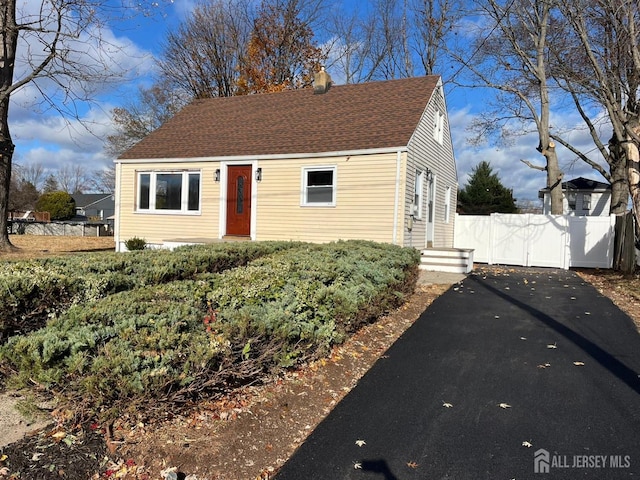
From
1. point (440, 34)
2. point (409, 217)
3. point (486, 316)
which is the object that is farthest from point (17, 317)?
point (440, 34)

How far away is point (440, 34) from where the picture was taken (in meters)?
25.2

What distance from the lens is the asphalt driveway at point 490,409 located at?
9.18 feet

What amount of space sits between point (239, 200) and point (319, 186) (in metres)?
2.63

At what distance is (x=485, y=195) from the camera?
102 ft

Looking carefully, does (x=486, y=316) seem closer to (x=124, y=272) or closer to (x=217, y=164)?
(x=124, y=272)

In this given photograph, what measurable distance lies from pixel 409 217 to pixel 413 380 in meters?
7.86

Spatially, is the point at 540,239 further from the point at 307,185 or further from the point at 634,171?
the point at 307,185

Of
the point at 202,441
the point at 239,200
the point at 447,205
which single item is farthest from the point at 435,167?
the point at 202,441

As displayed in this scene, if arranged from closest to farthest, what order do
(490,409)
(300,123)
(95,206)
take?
1. (490,409)
2. (300,123)
3. (95,206)

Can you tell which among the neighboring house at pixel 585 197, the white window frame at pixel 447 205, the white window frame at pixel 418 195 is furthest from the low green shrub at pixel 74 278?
the neighboring house at pixel 585 197

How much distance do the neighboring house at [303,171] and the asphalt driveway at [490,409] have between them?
19.3 ft

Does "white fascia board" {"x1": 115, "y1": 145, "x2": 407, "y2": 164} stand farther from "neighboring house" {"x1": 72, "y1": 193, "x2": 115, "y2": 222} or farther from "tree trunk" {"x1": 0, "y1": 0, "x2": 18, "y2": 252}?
"neighboring house" {"x1": 72, "y1": 193, "x2": 115, "y2": 222}

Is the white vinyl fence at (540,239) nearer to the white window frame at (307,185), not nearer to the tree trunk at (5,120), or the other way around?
the white window frame at (307,185)

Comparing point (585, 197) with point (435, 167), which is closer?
point (435, 167)
